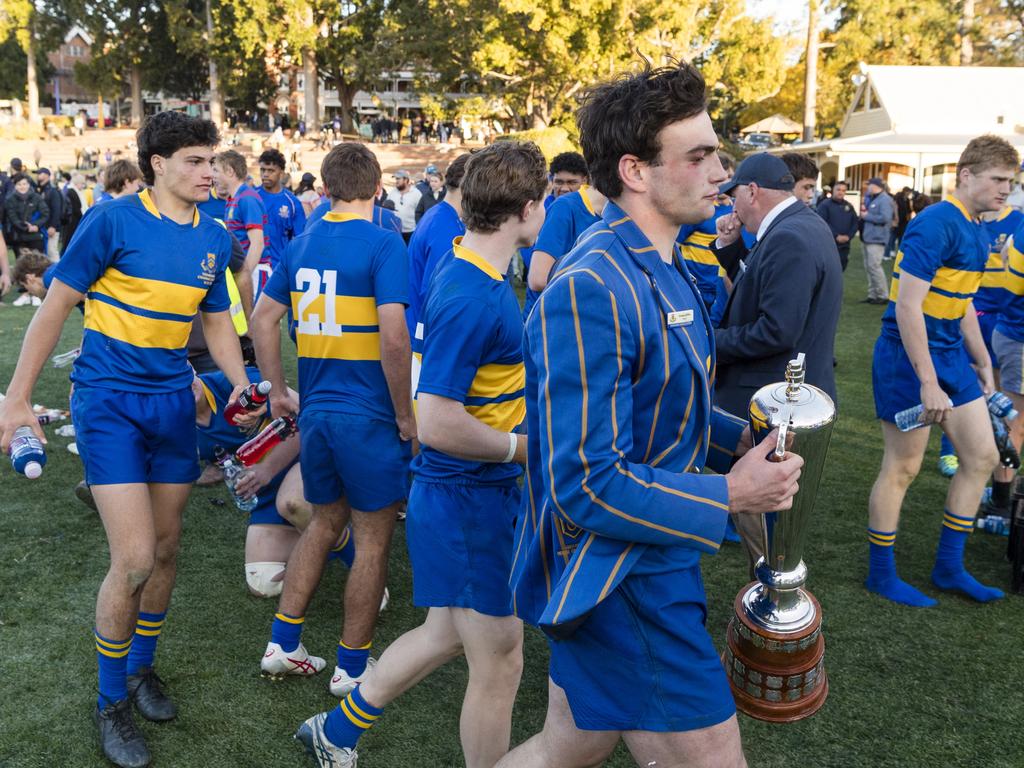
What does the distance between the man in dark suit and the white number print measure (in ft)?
5.53

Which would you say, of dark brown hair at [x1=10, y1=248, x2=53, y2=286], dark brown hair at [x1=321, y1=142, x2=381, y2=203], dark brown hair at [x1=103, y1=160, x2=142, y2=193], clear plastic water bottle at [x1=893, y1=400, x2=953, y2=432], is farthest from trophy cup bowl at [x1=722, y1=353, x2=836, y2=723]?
dark brown hair at [x1=10, y1=248, x2=53, y2=286]

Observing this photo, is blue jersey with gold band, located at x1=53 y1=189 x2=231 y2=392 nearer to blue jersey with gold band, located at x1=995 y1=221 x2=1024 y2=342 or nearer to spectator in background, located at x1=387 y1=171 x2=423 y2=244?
blue jersey with gold band, located at x1=995 y1=221 x2=1024 y2=342

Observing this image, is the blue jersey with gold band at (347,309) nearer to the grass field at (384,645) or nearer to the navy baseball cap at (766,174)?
the grass field at (384,645)

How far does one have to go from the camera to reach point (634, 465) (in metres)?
1.74

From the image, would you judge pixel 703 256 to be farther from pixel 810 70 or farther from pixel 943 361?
pixel 810 70

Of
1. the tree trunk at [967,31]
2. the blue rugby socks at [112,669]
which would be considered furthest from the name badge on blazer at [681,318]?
the tree trunk at [967,31]

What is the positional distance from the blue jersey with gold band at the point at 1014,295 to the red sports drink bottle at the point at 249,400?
15.3 ft

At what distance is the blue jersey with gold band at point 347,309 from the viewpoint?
3.64 metres

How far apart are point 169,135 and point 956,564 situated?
167 inches

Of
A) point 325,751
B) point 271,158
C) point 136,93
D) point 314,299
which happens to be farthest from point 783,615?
point 136,93

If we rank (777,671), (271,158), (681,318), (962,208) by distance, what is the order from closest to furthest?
(681,318), (777,671), (962,208), (271,158)

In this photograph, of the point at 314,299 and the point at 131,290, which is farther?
the point at 314,299

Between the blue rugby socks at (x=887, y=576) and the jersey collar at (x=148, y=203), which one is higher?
the jersey collar at (x=148, y=203)

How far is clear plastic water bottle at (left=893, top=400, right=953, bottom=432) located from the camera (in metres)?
4.29
